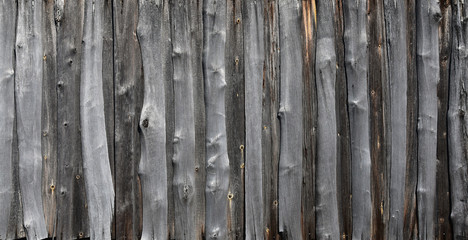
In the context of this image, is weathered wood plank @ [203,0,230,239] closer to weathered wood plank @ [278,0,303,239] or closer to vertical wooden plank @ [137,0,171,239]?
vertical wooden plank @ [137,0,171,239]

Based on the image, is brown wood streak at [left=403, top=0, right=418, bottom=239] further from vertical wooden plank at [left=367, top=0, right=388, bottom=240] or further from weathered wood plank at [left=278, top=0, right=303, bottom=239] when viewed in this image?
weathered wood plank at [left=278, top=0, right=303, bottom=239]

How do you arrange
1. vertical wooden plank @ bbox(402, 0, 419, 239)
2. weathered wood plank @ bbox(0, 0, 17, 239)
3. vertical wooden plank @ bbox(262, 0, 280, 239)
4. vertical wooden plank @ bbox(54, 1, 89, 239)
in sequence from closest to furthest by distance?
weathered wood plank @ bbox(0, 0, 17, 239), vertical wooden plank @ bbox(54, 1, 89, 239), vertical wooden plank @ bbox(262, 0, 280, 239), vertical wooden plank @ bbox(402, 0, 419, 239)

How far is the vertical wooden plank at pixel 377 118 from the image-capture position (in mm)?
3633

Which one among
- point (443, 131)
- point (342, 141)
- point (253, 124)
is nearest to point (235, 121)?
point (253, 124)

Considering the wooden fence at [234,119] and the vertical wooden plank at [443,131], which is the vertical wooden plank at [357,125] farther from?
the vertical wooden plank at [443,131]

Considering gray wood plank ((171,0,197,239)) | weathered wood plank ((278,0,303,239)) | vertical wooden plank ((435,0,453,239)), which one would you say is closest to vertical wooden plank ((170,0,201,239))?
gray wood plank ((171,0,197,239))

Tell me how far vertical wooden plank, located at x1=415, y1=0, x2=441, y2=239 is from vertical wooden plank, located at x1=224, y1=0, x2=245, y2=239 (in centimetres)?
136

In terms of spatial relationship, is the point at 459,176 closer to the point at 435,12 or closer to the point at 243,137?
the point at 435,12

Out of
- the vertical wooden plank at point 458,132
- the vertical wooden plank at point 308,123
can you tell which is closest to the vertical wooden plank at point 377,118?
the vertical wooden plank at point 308,123

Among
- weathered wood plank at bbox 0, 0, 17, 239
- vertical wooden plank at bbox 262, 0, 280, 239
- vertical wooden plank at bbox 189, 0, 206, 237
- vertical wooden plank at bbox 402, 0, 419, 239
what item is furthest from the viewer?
vertical wooden plank at bbox 402, 0, 419, 239

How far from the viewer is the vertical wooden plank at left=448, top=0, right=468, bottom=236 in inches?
149

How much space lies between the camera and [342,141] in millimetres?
3576

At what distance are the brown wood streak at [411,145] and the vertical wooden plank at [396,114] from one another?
5cm

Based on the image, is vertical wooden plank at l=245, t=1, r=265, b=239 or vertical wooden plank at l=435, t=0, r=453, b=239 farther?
vertical wooden plank at l=435, t=0, r=453, b=239
